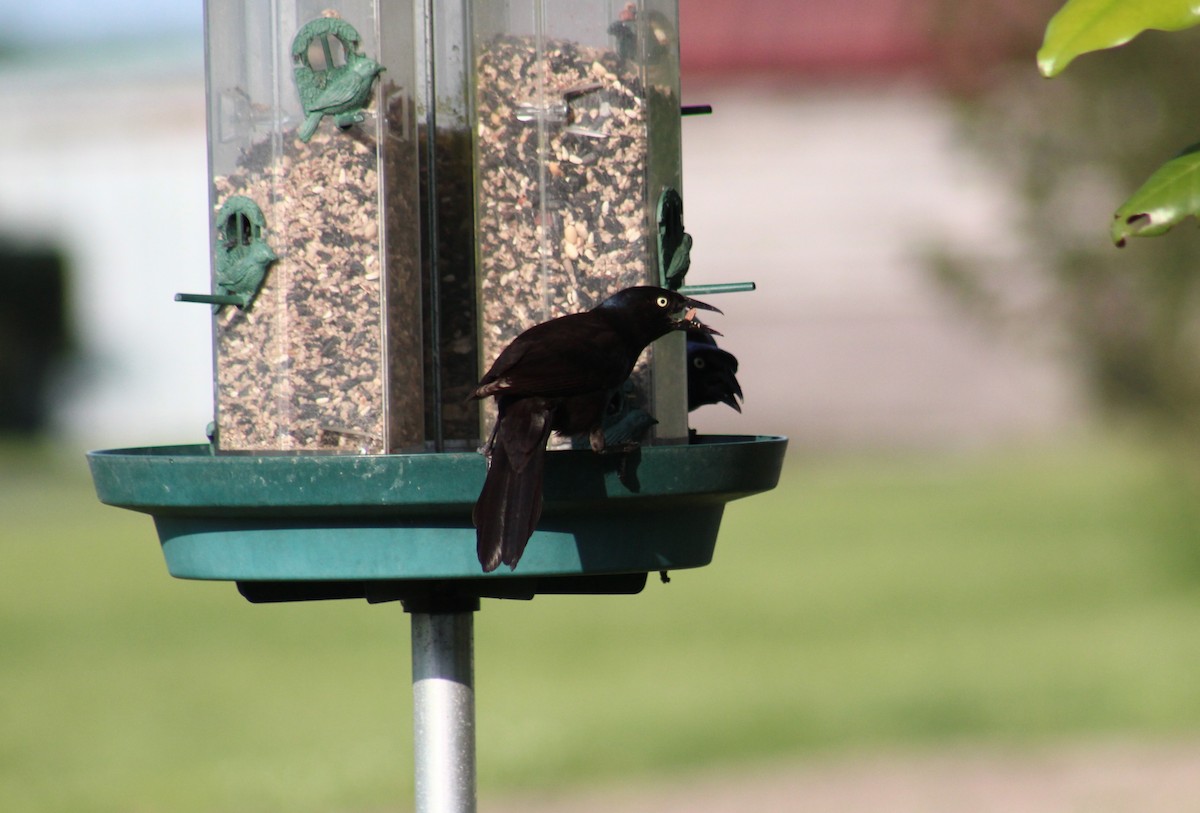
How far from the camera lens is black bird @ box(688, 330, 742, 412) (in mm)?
3986

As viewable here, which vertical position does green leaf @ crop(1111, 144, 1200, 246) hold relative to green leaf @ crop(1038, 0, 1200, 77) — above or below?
below

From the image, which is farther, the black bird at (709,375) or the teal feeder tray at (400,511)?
the black bird at (709,375)

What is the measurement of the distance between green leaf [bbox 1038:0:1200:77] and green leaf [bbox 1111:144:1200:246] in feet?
0.56

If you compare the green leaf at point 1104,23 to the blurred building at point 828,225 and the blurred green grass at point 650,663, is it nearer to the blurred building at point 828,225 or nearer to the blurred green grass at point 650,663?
the blurred green grass at point 650,663

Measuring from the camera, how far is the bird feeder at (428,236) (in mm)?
2938

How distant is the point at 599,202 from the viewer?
3305 mm

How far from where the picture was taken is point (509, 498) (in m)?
2.50

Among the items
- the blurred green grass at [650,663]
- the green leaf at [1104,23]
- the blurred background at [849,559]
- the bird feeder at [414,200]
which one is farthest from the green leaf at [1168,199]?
the blurred green grass at [650,663]

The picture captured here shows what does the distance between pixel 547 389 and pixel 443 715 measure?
0.63 m

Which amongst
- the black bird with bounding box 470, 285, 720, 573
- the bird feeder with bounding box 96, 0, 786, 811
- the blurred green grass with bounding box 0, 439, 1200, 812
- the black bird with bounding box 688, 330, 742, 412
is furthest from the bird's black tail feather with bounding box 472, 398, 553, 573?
the blurred green grass with bounding box 0, 439, 1200, 812

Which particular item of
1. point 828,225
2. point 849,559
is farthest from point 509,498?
point 828,225

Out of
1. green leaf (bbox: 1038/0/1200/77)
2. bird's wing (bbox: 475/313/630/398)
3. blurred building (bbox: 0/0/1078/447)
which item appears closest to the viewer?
green leaf (bbox: 1038/0/1200/77)

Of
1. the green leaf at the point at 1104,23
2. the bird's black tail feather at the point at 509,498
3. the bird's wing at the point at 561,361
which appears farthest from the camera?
the bird's wing at the point at 561,361

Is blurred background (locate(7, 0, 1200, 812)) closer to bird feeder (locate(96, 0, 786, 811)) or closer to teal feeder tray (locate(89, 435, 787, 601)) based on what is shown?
bird feeder (locate(96, 0, 786, 811))
